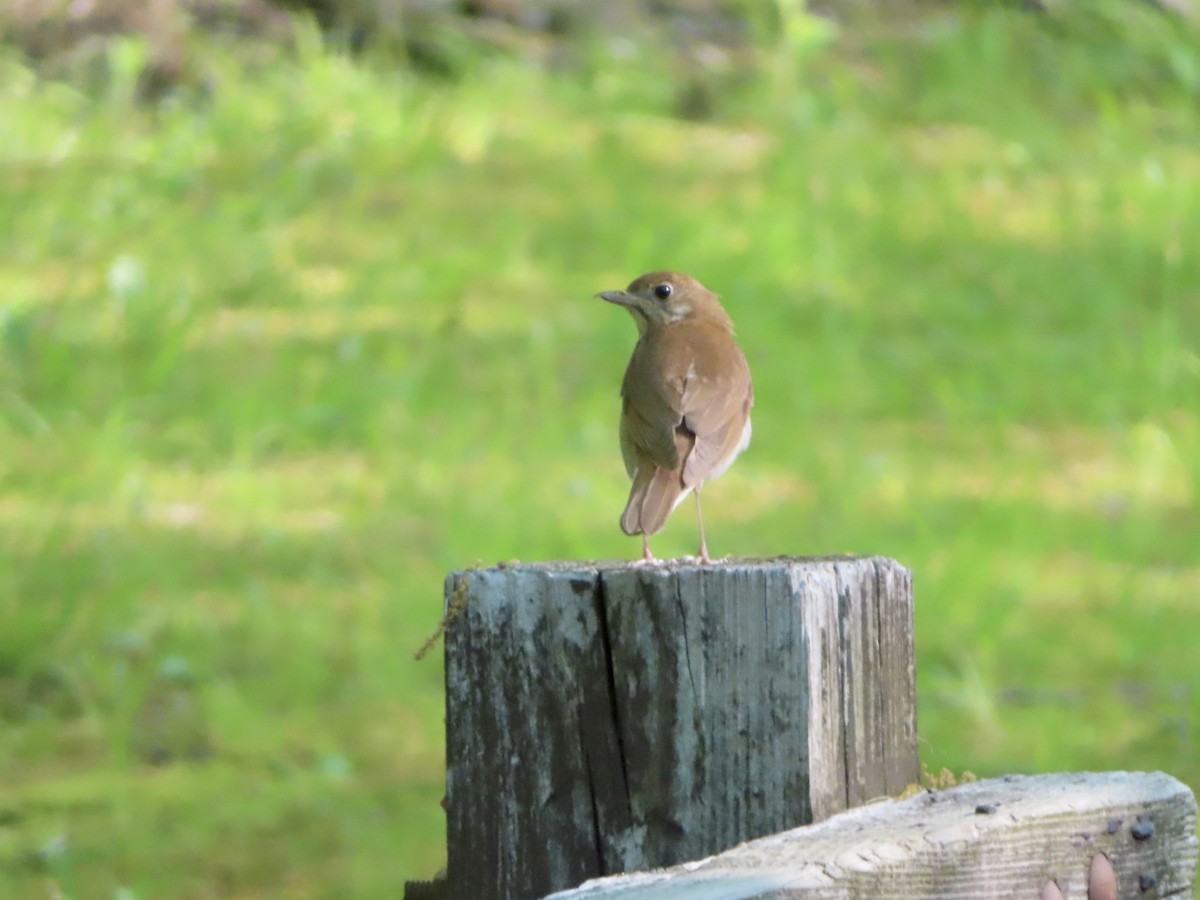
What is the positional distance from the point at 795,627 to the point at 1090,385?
18.1 ft

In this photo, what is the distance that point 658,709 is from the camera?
88.9 inches

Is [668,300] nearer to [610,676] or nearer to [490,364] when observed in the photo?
[610,676]

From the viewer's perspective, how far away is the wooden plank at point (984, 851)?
1879mm

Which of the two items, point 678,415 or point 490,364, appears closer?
point 678,415

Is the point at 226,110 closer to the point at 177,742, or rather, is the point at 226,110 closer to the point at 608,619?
the point at 177,742

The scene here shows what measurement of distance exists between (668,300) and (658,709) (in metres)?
1.92

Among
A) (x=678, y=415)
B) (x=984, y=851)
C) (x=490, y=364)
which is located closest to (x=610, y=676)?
(x=984, y=851)

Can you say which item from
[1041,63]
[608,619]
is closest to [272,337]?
[1041,63]

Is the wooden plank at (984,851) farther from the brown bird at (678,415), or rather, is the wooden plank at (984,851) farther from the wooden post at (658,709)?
the brown bird at (678,415)

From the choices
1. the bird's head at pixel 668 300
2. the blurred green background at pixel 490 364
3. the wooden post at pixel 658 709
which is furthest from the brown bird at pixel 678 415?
the blurred green background at pixel 490 364

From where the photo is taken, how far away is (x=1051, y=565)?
6348 mm

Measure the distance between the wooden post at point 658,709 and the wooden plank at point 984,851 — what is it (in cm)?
12

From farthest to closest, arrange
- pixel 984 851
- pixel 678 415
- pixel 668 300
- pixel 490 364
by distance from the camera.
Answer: pixel 490 364 < pixel 668 300 < pixel 678 415 < pixel 984 851

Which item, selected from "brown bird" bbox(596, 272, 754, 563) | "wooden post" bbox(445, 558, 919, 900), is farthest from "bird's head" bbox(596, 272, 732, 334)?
"wooden post" bbox(445, 558, 919, 900)
